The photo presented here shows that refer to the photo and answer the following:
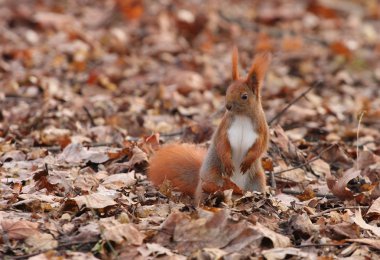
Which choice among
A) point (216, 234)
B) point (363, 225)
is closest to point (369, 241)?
point (363, 225)

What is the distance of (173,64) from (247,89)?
4.73 metres

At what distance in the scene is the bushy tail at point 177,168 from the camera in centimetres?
457

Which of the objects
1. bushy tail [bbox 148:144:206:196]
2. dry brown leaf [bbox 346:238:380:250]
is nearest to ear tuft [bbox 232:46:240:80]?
bushy tail [bbox 148:144:206:196]

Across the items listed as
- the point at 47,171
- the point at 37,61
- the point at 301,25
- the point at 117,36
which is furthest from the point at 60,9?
the point at 47,171

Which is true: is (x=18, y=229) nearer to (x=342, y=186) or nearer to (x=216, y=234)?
(x=216, y=234)

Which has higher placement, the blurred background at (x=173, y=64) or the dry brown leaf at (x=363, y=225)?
the blurred background at (x=173, y=64)

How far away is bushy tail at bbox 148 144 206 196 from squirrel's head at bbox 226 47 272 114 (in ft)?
1.69

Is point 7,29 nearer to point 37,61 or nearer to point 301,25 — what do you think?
point 37,61

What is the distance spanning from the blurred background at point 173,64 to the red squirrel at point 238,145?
1.44 meters

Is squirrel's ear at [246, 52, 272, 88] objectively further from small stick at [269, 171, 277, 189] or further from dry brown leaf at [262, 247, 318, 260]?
dry brown leaf at [262, 247, 318, 260]

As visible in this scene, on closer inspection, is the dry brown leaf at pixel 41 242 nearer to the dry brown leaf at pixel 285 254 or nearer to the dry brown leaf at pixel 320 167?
the dry brown leaf at pixel 285 254

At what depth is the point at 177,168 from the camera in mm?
4609

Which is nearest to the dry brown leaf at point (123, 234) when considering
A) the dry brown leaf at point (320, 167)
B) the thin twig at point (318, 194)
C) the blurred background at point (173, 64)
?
the thin twig at point (318, 194)

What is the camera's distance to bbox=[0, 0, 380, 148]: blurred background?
6.56m
